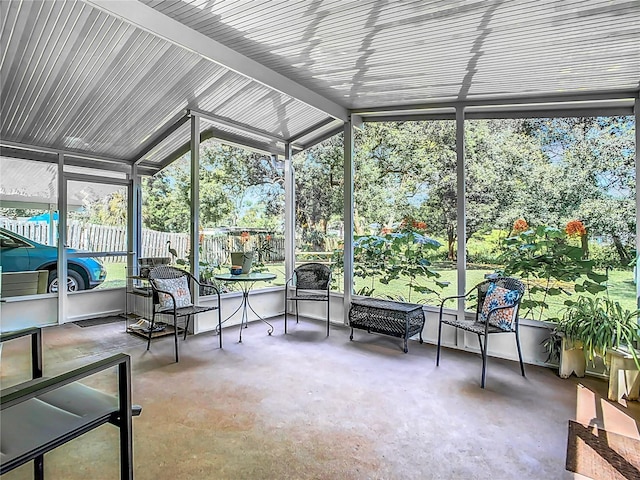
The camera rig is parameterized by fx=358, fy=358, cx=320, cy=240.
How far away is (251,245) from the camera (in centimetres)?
530

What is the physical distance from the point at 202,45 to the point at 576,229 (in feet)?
12.6

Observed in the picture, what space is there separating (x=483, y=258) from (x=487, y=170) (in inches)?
38.6

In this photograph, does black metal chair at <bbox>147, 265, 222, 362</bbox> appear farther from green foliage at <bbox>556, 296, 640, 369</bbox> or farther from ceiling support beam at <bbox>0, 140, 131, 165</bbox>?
green foliage at <bbox>556, 296, 640, 369</bbox>

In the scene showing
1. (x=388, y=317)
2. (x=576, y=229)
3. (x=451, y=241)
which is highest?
(x=576, y=229)

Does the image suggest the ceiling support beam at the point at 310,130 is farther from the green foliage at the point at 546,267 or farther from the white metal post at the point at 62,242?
the white metal post at the point at 62,242

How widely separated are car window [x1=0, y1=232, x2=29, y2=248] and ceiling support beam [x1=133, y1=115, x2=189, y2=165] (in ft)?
6.33

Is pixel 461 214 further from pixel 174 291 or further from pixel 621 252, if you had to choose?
pixel 174 291

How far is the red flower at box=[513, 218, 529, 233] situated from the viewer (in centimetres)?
373

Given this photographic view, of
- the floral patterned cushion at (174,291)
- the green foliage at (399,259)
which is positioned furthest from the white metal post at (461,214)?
the floral patterned cushion at (174,291)

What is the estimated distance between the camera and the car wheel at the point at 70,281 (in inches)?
194

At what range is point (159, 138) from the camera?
5.06m

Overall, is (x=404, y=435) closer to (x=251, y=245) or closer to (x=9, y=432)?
(x=9, y=432)

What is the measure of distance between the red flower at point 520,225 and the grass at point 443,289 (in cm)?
49

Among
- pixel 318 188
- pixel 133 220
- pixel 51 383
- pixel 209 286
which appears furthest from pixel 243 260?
pixel 51 383
